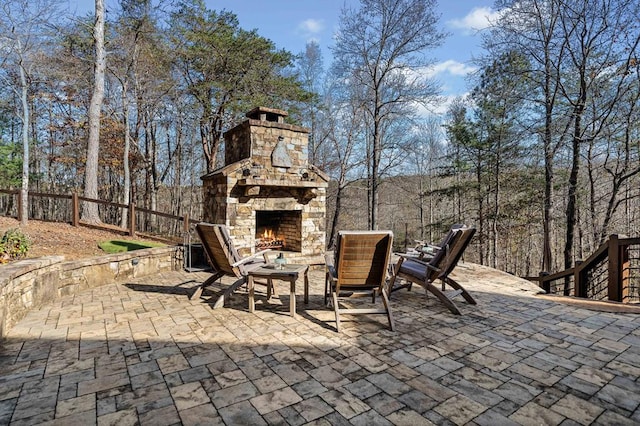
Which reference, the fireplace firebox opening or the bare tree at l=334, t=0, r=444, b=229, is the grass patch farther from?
the bare tree at l=334, t=0, r=444, b=229

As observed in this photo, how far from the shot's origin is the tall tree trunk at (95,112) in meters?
8.43

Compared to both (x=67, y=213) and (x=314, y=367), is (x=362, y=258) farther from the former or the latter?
(x=67, y=213)

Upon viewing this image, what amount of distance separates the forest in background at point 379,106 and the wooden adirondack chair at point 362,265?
6.58m

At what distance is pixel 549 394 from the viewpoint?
2.07 m

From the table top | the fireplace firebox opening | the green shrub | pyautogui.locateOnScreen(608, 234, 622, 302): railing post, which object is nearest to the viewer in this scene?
the table top

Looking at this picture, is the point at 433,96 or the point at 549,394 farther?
the point at 433,96

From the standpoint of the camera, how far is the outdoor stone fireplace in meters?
6.26

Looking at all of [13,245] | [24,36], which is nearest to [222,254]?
[13,245]

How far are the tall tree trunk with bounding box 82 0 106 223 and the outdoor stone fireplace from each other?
4.19 m

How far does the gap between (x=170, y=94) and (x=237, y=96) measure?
11.0ft

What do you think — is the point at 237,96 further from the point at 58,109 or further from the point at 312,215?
the point at 58,109

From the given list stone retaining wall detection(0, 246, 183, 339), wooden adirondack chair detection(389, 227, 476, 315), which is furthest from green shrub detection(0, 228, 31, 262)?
wooden adirondack chair detection(389, 227, 476, 315)

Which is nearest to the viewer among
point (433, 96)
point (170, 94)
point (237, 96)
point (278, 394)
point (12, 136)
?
point (278, 394)

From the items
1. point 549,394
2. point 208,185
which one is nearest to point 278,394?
point 549,394
